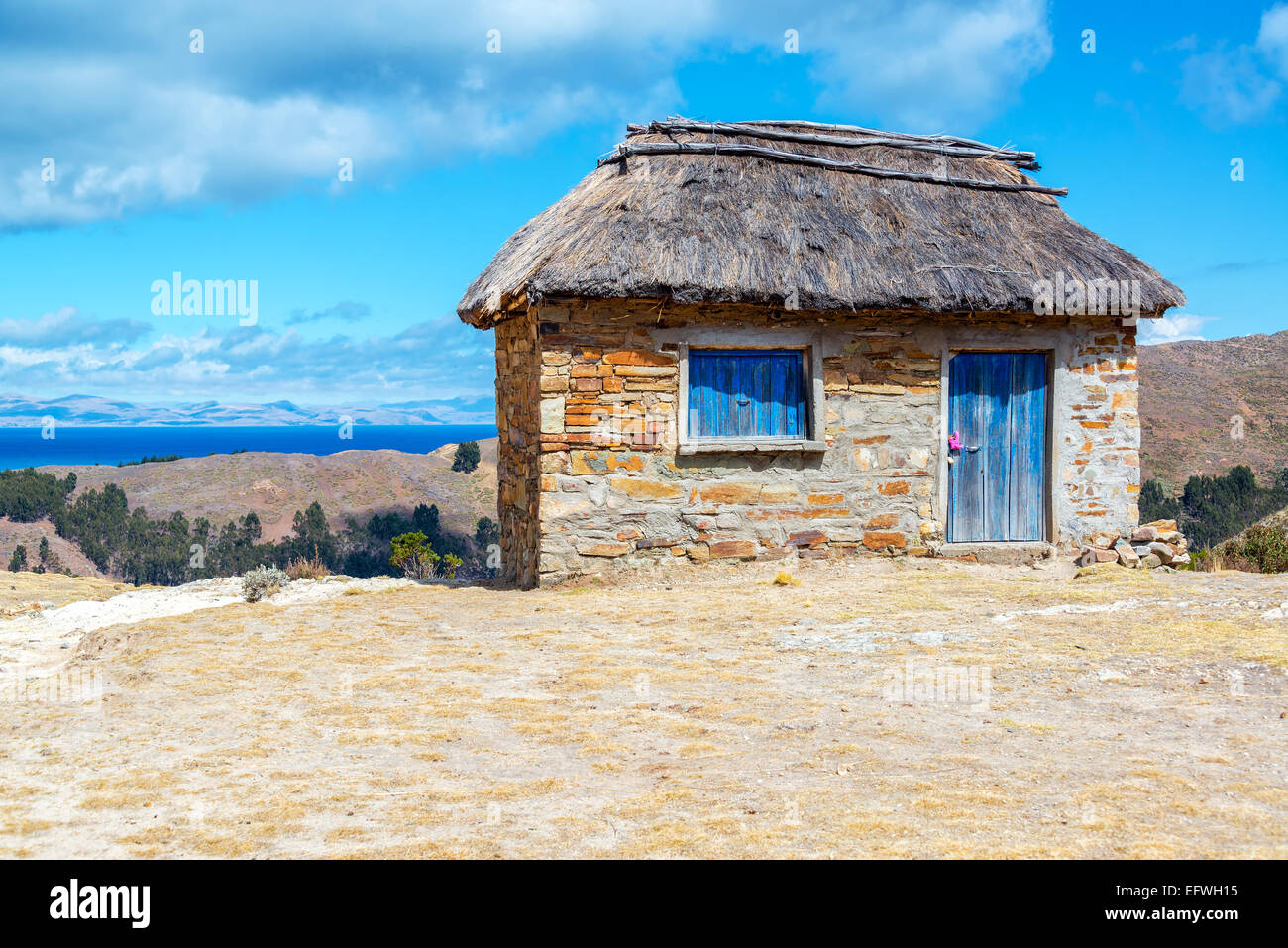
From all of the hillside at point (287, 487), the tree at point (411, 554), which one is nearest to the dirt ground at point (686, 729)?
the tree at point (411, 554)

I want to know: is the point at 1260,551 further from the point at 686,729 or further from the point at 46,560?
the point at 46,560

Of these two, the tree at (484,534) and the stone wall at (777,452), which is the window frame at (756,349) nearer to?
the stone wall at (777,452)

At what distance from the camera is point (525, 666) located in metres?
6.43

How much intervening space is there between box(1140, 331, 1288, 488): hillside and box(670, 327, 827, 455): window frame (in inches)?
993

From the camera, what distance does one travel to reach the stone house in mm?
8711

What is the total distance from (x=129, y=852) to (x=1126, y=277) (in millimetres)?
9447

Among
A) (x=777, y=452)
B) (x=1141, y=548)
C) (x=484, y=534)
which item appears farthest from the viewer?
(x=484, y=534)

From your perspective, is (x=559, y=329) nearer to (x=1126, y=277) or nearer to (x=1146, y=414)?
(x=1126, y=277)

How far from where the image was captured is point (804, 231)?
9.33 m

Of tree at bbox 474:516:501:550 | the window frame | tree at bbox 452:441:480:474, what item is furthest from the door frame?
tree at bbox 452:441:480:474

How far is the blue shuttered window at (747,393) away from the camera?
356 inches

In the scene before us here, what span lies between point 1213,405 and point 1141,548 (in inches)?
1214

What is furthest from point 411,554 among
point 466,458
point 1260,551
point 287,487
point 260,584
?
point 466,458

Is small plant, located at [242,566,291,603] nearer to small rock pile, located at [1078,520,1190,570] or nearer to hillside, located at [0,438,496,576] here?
small rock pile, located at [1078,520,1190,570]
